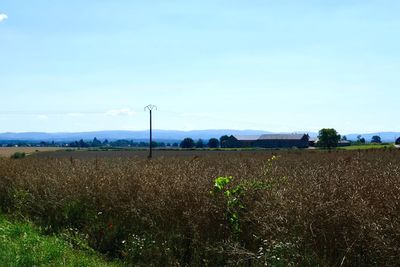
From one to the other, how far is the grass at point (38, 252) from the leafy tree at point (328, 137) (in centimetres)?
9451

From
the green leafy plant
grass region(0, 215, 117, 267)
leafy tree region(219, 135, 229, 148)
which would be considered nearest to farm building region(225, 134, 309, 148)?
leafy tree region(219, 135, 229, 148)

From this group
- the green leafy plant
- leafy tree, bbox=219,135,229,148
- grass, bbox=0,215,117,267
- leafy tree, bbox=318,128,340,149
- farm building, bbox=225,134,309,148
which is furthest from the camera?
farm building, bbox=225,134,309,148

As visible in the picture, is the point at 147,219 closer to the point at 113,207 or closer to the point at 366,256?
the point at 113,207

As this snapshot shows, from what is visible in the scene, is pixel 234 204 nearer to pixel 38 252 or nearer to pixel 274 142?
pixel 38 252

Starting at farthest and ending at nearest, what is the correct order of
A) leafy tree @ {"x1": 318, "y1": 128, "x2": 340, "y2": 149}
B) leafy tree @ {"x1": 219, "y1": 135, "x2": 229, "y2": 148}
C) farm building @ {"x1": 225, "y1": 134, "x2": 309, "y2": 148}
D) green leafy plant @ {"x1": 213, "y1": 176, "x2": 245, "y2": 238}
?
1. farm building @ {"x1": 225, "y1": 134, "x2": 309, "y2": 148}
2. leafy tree @ {"x1": 219, "y1": 135, "x2": 229, "y2": 148}
3. leafy tree @ {"x1": 318, "y1": 128, "x2": 340, "y2": 149}
4. green leafy plant @ {"x1": 213, "y1": 176, "x2": 245, "y2": 238}

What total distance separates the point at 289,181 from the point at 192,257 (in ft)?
6.36

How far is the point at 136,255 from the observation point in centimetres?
816

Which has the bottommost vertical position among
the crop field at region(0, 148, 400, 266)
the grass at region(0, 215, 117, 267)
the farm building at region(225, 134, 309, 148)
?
the grass at region(0, 215, 117, 267)

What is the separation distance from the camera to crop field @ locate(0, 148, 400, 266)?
5.79 metres

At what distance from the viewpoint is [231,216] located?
7.41 metres

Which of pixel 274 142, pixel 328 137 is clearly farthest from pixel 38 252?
pixel 274 142

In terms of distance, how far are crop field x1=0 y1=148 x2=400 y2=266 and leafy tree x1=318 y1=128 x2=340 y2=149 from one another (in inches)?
3668

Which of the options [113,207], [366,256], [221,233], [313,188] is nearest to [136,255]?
[221,233]

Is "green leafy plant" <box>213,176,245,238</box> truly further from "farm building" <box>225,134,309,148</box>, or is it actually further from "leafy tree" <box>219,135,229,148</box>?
"farm building" <box>225,134,309,148</box>
